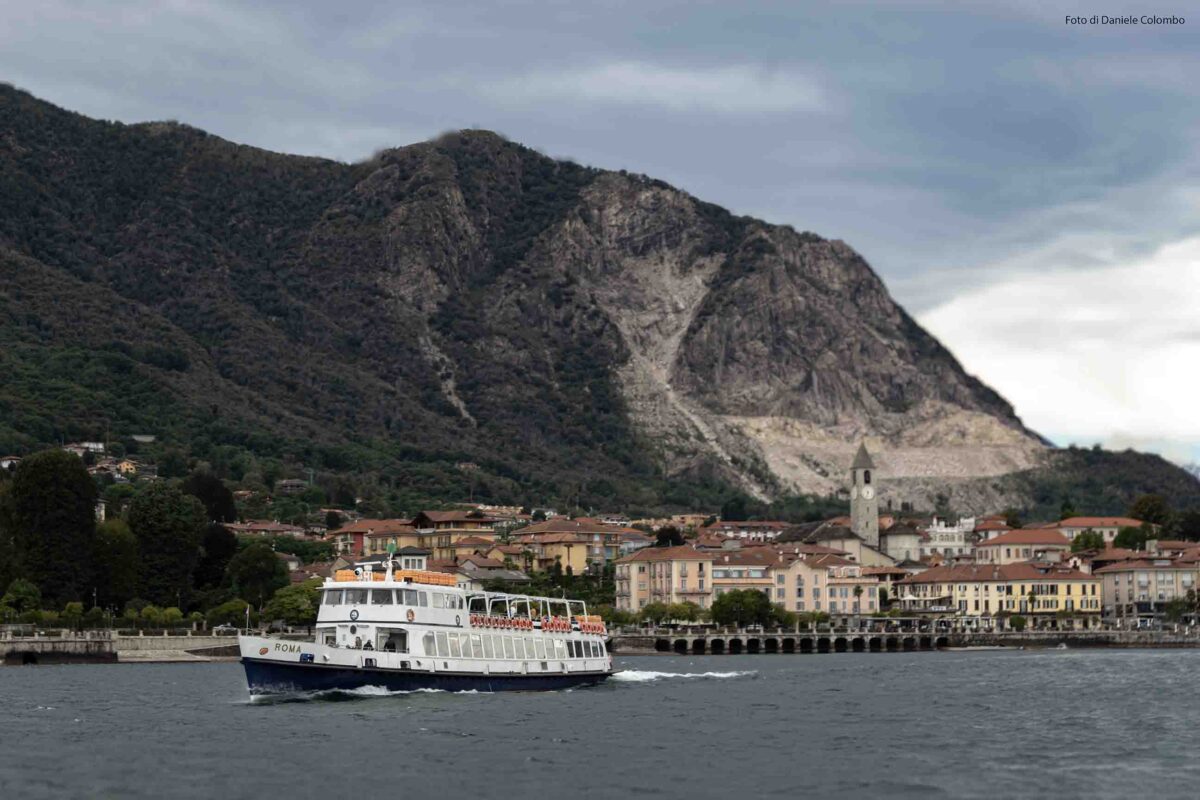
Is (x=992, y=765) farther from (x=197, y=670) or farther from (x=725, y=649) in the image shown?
(x=725, y=649)

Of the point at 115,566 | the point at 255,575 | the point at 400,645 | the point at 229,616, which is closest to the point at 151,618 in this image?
the point at 229,616

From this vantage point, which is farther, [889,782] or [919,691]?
[919,691]

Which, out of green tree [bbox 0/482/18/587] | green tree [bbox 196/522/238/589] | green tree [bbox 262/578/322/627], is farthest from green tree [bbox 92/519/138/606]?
green tree [bbox 196/522/238/589]

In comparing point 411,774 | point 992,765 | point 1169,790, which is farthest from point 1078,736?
point 411,774

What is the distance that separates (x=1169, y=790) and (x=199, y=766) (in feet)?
113

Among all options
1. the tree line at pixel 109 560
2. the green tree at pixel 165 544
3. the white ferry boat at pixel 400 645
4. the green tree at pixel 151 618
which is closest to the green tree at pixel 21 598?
the tree line at pixel 109 560

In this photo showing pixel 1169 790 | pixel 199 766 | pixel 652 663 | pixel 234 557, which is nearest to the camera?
pixel 1169 790

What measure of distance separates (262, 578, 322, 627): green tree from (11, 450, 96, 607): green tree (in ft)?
53.6

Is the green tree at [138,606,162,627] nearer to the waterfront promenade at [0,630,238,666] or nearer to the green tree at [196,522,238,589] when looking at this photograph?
the waterfront promenade at [0,630,238,666]

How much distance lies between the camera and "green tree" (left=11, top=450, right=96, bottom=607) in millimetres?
172875

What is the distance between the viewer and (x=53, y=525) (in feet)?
568

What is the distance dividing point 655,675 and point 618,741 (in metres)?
50.3

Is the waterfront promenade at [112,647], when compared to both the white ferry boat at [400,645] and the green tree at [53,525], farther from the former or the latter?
the white ferry boat at [400,645]

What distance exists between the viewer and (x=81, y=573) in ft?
575
